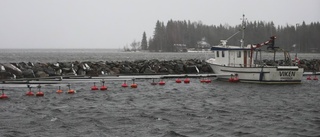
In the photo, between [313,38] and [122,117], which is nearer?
[122,117]

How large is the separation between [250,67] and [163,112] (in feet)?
Answer: 45.5

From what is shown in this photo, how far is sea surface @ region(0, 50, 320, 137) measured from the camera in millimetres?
15156

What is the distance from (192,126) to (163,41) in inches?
7085

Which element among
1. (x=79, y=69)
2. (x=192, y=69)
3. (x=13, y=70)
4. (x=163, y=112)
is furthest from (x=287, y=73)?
(x=13, y=70)

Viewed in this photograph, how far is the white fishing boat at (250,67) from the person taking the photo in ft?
99.2

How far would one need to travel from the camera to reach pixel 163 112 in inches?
746

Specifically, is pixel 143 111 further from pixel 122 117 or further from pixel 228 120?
pixel 228 120

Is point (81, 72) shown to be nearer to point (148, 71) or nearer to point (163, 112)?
point (148, 71)

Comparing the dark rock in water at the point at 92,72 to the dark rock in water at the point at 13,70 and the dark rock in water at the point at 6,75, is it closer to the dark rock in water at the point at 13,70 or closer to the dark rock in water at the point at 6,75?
the dark rock in water at the point at 13,70

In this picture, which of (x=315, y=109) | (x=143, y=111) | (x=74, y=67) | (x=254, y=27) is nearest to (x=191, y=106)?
(x=143, y=111)

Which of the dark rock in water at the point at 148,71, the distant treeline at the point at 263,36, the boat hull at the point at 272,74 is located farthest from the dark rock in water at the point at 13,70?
the distant treeline at the point at 263,36

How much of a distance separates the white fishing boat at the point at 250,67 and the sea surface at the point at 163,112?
1.77m

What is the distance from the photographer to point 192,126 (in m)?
16.0

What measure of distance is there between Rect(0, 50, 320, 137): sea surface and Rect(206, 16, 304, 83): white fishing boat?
1774 mm
